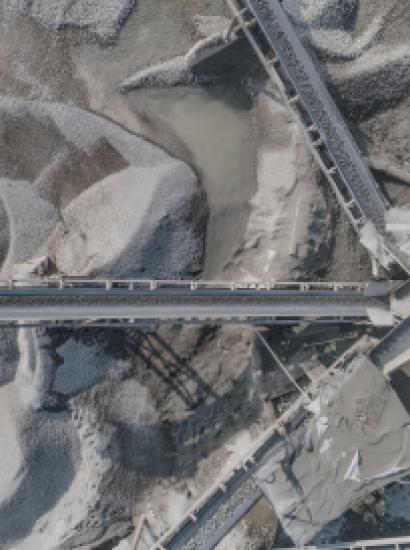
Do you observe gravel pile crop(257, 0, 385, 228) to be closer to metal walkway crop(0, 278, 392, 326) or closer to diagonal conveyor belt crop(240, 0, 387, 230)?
diagonal conveyor belt crop(240, 0, 387, 230)


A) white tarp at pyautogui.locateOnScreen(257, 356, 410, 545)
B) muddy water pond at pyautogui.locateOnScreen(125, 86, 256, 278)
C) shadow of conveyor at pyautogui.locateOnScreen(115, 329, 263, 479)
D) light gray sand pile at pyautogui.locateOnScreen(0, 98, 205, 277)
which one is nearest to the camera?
white tarp at pyautogui.locateOnScreen(257, 356, 410, 545)

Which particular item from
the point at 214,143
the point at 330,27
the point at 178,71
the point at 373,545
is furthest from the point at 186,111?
the point at 373,545

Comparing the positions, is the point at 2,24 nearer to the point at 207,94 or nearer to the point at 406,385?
the point at 207,94

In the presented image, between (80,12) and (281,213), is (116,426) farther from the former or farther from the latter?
(80,12)

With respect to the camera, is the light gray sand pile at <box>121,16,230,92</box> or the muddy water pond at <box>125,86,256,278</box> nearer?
the light gray sand pile at <box>121,16,230,92</box>

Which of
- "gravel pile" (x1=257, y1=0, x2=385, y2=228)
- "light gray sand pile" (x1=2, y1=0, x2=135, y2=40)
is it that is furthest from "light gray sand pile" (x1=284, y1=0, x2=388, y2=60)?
"light gray sand pile" (x1=2, y1=0, x2=135, y2=40)

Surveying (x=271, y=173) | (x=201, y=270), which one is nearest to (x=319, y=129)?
(x=271, y=173)

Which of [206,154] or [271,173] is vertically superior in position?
[206,154]
